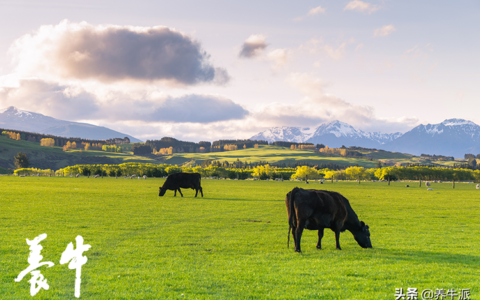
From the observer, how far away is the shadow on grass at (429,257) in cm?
1384

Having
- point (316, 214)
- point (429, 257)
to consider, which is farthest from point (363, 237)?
point (316, 214)

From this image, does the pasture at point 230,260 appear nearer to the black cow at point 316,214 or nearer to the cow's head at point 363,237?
the cow's head at point 363,237

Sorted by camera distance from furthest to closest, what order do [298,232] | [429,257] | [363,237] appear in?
[363,237], [298,232], [429,257]

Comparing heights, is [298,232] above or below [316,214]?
below

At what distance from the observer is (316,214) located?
1547 cm

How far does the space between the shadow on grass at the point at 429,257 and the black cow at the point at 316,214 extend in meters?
1.48

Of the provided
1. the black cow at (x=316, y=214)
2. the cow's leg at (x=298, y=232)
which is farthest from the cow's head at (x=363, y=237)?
the cow's leg at (x=298, y=232)

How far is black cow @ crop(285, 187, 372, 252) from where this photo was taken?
50.2ft

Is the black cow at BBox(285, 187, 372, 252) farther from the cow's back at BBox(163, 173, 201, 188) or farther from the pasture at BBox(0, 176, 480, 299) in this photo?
the cow's back at BBox(163, 173, 201, 188)

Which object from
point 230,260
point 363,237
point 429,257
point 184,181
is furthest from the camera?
point 184,181

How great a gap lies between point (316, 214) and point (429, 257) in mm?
4870

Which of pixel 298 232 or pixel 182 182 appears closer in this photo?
pixel 298 232

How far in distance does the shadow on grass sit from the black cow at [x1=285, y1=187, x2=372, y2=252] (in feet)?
4.85

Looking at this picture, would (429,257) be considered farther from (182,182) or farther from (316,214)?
(182,182)
